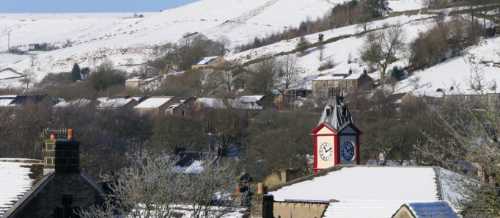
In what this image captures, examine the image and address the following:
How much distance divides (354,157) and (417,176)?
14642 millimetres

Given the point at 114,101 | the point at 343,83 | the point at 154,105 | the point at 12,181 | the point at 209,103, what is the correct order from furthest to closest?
1. the point at 343,83
2. the point at 114,101
3. the point at 154,105
4. the point at 209,103
5. the point at 12,181

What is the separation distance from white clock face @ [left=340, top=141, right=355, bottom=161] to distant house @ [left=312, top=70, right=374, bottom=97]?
8042 cm

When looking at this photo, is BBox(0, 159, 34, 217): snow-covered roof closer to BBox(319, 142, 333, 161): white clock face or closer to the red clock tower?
the red clock tower

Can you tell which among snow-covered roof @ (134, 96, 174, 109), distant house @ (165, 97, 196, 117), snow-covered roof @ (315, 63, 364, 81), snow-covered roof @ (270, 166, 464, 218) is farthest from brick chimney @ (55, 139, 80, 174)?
snow-covered roof @ (315, 63, 364, 81)

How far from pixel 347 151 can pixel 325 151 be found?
0.91 metres

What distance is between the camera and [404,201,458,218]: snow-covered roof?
51.4 ft

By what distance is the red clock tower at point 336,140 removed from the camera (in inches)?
2116

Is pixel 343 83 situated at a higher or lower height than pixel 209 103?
higher

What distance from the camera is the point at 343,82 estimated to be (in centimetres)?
14825

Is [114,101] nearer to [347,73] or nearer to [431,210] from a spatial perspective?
[347,73]

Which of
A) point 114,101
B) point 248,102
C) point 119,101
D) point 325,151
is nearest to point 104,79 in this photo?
point 114,101

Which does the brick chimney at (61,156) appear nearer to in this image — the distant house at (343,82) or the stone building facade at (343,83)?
the stone building facade at (343,83)

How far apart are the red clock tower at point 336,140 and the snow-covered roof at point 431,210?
37082 mm

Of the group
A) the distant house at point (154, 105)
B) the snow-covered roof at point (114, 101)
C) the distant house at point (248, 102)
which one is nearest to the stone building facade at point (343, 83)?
the distant house at point (248, 102)
